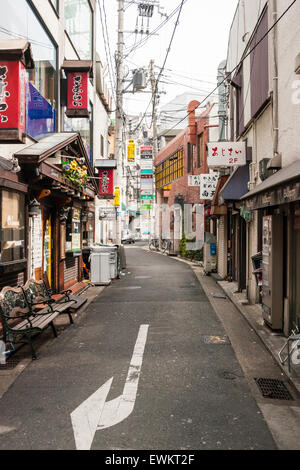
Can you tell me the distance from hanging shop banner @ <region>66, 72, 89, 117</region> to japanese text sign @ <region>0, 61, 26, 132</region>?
7108 mm

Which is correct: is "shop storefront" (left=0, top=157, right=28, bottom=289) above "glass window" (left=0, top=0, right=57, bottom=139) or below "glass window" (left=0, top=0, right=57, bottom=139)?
below

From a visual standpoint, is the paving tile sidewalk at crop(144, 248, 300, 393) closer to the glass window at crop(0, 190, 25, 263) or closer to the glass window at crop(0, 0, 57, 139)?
the glass window at crop(0, 190, 25, 263)

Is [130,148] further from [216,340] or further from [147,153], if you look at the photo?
[216,340]

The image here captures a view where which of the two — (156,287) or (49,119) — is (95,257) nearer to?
(156,287)

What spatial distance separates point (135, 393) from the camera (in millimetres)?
5414

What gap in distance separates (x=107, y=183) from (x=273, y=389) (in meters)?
14.5

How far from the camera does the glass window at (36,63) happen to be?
30.3 ft

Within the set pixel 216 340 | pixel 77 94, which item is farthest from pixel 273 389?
pixel 77 94

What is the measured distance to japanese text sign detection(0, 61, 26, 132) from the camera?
6.94 m

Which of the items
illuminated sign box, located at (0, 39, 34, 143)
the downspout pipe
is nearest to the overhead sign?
the downspout pipe

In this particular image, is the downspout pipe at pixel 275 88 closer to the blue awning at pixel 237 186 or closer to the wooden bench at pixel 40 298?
the blue awning at pixel 237 186

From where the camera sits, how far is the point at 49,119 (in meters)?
12.2

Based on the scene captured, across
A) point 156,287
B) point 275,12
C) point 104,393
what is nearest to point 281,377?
point 104,393

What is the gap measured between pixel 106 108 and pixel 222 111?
1066 cm
